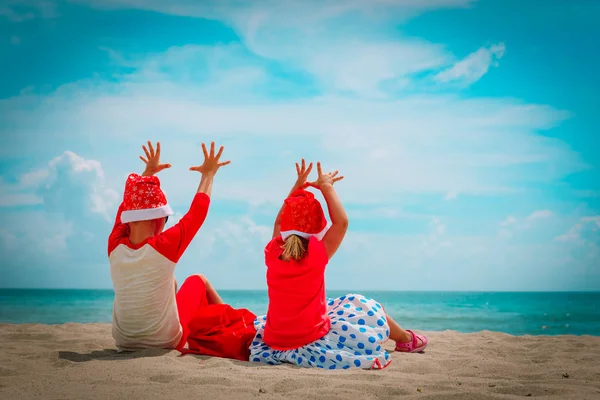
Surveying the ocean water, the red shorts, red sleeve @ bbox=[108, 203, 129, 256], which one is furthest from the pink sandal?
the ocean water

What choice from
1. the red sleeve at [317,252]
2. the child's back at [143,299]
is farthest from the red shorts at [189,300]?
the red sleeve at [317,252]

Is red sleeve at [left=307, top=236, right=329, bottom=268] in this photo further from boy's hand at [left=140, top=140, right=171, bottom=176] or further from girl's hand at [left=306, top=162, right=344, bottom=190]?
boy's hand at [left=140, top=140, right=171, bottom=176]

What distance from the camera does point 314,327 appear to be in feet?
13.6

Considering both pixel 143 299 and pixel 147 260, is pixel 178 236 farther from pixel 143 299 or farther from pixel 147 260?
pixel 143 299

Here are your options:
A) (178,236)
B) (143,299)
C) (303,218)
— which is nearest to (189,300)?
(143,299)

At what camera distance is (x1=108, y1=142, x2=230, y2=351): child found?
4156 mm

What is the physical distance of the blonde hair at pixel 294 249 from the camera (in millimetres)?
4066

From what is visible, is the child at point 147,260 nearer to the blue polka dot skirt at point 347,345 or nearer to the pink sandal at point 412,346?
the blue polka dot skirt at point 347,345

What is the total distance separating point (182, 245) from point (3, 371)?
58.3 inches

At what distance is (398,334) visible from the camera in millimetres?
4844

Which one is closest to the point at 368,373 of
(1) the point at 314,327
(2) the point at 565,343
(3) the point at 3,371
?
(1) the point at 314,327

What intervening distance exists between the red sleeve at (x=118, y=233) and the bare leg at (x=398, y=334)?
2375 millimetres

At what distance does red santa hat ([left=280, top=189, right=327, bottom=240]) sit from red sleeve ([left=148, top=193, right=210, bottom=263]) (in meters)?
0.67

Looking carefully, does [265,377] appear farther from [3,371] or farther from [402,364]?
[3,371]
